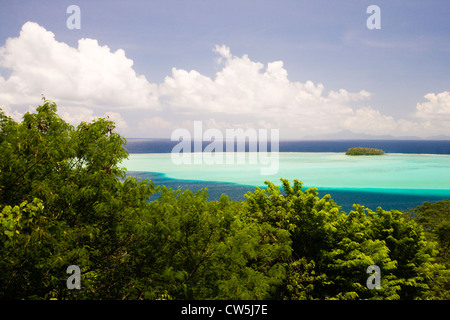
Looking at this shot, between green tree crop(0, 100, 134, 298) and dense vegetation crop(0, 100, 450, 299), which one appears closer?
green tree crop(0, 100, 134, 298)

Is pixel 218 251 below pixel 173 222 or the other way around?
below

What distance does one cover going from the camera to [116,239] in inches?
427

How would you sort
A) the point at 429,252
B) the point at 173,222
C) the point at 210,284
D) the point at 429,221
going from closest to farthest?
1. the point at 173,222
2. the point at 210,284
3. the point at 429,252
4. the point at 429,221

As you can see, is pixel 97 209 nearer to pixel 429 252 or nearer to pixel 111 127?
pixel 111 127

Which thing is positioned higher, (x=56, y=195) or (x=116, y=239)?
(x=56, y=195)

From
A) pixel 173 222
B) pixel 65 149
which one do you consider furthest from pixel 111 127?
pixel 173 222

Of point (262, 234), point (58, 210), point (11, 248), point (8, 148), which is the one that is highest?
point (8, 148)

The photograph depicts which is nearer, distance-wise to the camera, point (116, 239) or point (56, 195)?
point (56, 195)

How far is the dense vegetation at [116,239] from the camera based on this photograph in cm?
859

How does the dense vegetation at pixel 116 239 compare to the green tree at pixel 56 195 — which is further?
the dense vegetation at pixel 116 239

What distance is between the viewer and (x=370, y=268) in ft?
44.1

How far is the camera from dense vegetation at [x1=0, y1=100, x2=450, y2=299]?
338 inches

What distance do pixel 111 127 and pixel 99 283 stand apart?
19.0 feet
